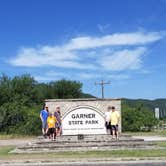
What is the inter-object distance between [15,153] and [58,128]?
20.5 ft

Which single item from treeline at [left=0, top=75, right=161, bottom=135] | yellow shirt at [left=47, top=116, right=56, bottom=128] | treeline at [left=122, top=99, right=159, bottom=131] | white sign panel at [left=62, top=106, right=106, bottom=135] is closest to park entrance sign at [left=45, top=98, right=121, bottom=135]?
white sign panel at [left=62, top=106, right=106, bottom=135]

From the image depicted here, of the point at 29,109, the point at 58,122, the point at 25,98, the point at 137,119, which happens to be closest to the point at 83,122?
the point at 58,122

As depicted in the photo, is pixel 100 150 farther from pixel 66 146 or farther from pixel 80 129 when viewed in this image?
pixel 80 129

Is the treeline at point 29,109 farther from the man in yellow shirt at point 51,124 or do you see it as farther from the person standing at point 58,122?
the man in yellow shirt at point 51,124

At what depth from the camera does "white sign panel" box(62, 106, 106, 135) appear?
22.8 metres

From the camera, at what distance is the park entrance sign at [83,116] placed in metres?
22.9

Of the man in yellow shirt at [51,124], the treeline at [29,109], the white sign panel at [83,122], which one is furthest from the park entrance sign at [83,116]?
the treeline at [29,109]

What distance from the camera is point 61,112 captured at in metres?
24.0

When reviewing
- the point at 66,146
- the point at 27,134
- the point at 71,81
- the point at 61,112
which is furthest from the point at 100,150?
the point at 71,81

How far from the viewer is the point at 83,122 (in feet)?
75.3

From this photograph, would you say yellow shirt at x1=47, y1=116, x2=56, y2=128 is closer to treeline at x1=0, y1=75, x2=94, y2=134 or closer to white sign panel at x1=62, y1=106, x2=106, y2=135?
white sign panel at x1=62, y1=106, x2=106, y2=135

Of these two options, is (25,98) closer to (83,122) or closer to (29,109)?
(29,109)

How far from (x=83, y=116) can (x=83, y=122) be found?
0.38 metres

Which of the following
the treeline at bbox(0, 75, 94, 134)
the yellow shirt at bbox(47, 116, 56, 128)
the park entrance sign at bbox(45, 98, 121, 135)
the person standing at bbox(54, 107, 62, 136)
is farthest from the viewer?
the treeline at bbox(0, 75, 94, 134)
